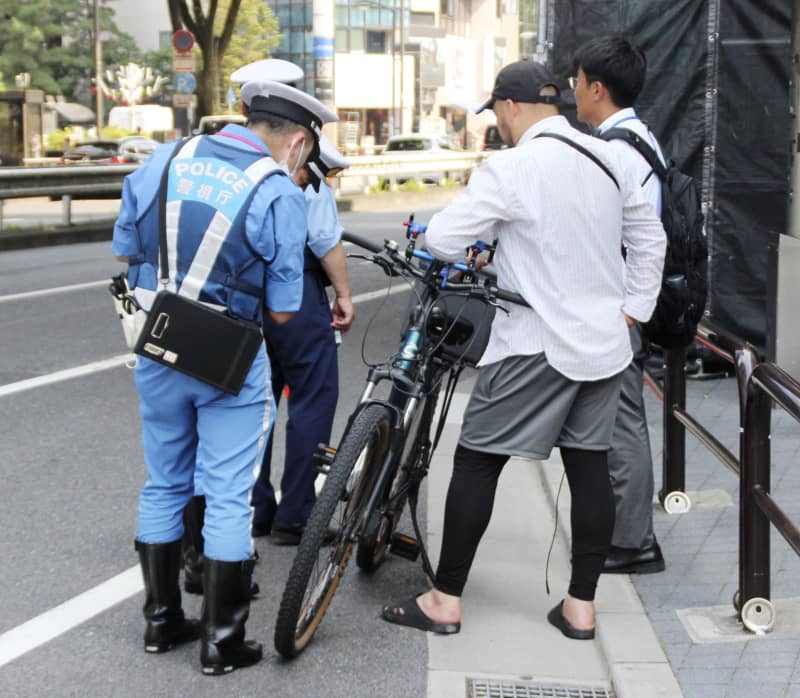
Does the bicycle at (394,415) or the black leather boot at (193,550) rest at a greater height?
the bicycle at (394,415)

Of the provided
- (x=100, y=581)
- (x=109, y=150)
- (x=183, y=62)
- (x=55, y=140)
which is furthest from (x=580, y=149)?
(x=55, y=140)

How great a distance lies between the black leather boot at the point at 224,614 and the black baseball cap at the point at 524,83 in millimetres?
1629

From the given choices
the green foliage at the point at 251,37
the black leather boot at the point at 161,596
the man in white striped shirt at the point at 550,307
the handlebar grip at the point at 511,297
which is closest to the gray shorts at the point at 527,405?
the man in white striped shirt at the point at 550,307

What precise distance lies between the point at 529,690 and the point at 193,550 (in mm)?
1313

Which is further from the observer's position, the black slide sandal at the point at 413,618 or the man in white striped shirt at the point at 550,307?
the black slide sandal at the point at 413,618

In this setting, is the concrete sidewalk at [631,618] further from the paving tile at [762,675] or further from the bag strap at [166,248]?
the bag strap at [166,248]

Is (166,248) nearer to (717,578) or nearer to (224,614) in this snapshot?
(224,614)

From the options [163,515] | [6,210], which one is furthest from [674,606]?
[6,210]

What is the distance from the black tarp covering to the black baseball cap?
4355 mm

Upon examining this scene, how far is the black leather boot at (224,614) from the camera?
12.9 ft

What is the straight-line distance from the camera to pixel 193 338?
381cm

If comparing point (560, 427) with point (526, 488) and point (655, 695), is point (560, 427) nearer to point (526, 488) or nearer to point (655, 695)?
point (655, 695)

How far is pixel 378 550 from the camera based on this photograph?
4.79m

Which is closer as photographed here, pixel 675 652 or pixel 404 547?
pixel 675 652
